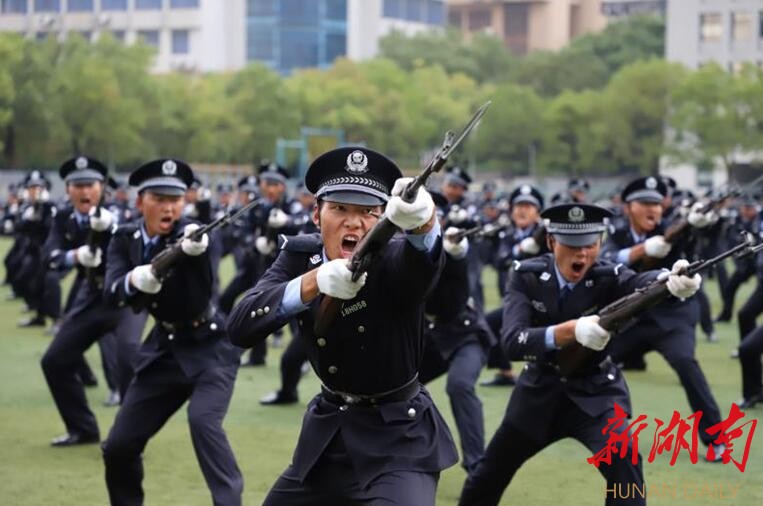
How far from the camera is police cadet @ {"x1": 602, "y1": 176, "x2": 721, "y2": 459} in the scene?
979cm

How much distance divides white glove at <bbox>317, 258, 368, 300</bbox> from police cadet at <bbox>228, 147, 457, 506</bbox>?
234 mm

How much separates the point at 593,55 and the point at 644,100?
96.2 feet

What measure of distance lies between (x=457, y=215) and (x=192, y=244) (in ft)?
15.5

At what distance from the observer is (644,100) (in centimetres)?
6159

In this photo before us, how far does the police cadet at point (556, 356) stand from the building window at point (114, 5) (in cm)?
8836

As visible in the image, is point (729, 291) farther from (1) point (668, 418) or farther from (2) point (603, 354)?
(2) point (603, 354)

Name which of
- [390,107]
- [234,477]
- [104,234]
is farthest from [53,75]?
[234,477]

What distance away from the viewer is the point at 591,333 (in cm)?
670

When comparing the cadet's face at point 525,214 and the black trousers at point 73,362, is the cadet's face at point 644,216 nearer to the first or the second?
the cadet's face at point 525,214

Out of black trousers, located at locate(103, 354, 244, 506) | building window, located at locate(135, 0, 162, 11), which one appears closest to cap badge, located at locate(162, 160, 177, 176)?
black trousers, located at locate(103, 354, 244, 506)

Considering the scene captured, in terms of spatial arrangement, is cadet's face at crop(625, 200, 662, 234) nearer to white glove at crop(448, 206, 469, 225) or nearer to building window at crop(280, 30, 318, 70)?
white glove at crop(448, 206, 469, 225)

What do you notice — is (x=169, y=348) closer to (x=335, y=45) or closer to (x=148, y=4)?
(x=148, y=4)

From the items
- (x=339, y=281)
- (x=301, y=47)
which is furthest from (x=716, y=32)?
(x=339, y=281)

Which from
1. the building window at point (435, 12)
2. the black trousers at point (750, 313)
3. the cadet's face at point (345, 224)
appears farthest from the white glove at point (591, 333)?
the building window at point (435, 12)
